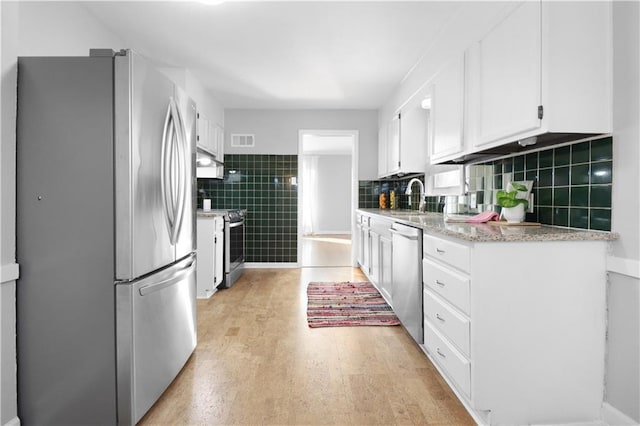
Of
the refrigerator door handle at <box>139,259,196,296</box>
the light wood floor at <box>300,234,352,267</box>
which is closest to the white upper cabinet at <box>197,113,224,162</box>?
the light wood floor at <box>300,234,352,267</box>

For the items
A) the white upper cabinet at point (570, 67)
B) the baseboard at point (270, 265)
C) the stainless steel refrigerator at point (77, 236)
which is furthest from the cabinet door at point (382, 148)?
the stainless steel refrigerator at point (77, 236)

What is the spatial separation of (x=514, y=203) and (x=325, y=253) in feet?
17.1

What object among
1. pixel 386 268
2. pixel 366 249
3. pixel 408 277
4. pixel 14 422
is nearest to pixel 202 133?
pixel 366 249

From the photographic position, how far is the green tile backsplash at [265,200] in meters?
5.80

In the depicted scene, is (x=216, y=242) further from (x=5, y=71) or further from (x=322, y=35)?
(x=5, y=71)

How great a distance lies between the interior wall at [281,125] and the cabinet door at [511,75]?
11.8 ft

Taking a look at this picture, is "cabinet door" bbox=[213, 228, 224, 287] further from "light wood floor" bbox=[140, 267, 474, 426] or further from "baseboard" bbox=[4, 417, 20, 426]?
"baseboard" bbox=[4, 417, 20, 426]

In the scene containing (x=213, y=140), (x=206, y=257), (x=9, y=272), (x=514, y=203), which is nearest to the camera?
(x=9, y=272)

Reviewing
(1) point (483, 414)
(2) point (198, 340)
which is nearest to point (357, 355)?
(1) point (483, 414)

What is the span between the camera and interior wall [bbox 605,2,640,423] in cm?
160

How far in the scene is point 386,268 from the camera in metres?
3.57

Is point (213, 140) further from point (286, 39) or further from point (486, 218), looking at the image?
point (486, 218)

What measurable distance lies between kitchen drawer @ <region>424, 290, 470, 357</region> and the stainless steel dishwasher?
0.71ft

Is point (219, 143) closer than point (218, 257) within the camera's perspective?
No
